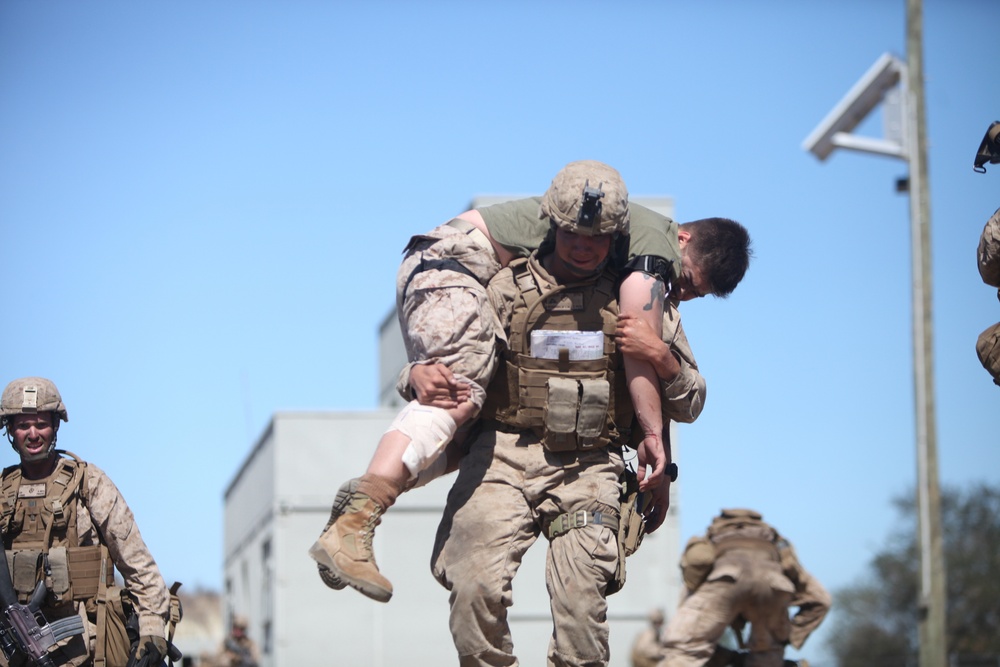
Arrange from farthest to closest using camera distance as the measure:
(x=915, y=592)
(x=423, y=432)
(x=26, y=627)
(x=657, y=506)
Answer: (x=915, y=592) → (x=26, y=627) → (x=657, y=506) → (x=423, y=432)

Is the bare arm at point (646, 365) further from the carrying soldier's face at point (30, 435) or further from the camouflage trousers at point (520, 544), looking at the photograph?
the carrying soldier's face at point (30, 435)

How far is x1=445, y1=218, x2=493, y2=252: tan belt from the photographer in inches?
277

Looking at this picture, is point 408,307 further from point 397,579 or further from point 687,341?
point 397,579

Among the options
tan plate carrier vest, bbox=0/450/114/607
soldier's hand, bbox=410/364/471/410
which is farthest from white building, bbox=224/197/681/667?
soldier's hand, bbox=410/364/471/410

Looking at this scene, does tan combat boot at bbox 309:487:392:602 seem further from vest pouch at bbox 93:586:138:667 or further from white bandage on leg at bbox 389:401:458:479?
vest pouch at bbox 93:586:138:667

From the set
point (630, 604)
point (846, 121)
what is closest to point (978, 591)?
point (630, 604)

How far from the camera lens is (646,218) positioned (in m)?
7.09

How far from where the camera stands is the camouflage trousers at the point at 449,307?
21.7 feet

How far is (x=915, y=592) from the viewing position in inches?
1901

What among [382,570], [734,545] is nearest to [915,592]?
[382,570]

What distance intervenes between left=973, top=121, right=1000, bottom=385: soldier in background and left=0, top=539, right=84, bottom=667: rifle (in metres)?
5.00

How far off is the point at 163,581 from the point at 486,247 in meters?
3.07

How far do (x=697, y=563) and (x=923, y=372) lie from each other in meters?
7.58

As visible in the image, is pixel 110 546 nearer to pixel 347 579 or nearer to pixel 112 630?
pixel 112 630
